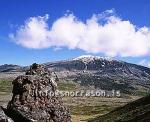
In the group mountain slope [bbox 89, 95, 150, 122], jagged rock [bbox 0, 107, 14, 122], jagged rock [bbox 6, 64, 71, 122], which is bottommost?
mountain slope [bbox 89, 95, 150, 122]

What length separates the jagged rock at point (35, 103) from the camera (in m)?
31.1

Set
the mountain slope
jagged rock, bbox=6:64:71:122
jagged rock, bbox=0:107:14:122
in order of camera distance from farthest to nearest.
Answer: the mountain slope, jagged rock, bbox=6:64:71:122, jagged rock, bbox=0:107:14:122

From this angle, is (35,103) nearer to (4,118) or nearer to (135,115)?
(4,118)

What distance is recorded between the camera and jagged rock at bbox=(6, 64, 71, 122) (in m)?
31.1

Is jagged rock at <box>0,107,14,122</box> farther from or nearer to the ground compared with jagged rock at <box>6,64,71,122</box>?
nearer to the ground

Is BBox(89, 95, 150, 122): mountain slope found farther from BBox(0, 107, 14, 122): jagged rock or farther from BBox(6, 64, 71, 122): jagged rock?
BBox(0, 107, 14, 122): jagged rock

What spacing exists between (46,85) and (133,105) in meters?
72.8

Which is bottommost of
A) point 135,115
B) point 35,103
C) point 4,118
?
point 135,115

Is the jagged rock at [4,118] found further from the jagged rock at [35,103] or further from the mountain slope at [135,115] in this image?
the mountain slope at [135,115]

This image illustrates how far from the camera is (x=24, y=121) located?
101ft

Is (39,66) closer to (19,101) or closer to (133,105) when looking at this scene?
(19,101)

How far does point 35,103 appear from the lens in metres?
31.8

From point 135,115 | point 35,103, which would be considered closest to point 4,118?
point 35,103

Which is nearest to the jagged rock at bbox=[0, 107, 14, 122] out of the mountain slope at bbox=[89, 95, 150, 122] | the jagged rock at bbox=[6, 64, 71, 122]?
the jagged rock at bbox=[6, 64, 71, 122]
